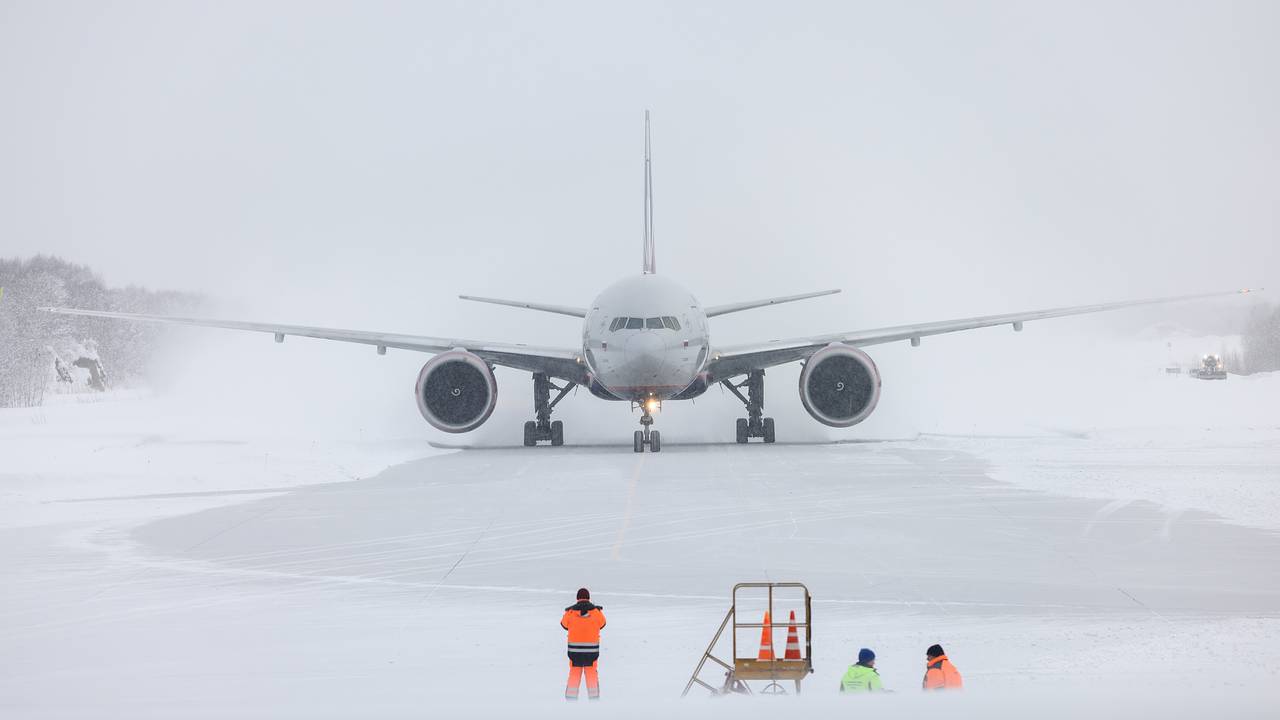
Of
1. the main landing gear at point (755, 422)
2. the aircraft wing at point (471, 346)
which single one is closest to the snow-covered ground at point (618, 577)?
the aircraft wing at point (471, 346)

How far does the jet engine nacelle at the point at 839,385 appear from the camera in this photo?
102 feet

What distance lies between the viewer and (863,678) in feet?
25.5

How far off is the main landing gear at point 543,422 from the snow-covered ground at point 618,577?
5856mm

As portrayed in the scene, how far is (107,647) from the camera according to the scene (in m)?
9.77

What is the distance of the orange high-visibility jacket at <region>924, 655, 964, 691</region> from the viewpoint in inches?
310

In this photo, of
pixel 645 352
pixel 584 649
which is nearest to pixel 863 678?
Answer: pixel 584 649

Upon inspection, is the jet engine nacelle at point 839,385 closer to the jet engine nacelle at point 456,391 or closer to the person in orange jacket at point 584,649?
the jet engine nacelle at point 456,391

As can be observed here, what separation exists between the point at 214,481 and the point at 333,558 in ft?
33.0

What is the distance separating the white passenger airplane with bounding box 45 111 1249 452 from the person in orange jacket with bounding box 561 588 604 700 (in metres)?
19.9

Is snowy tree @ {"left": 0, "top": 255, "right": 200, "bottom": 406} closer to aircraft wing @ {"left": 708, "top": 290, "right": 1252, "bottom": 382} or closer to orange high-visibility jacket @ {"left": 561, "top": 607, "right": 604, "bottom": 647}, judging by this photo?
aircraft wing @ {"left": 708, "top": 290, "right": 1252, "bottom": 382}

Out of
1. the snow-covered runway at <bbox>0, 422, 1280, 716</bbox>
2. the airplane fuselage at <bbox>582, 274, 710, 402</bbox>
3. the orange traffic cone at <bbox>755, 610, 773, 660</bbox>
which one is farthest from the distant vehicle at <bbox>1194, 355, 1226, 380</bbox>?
the orange traffic cone at <bbox>755, 610, 773, 660</bbox>

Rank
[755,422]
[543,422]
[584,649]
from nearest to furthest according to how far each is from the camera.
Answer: [584,649] → [543,422] → [755,422]

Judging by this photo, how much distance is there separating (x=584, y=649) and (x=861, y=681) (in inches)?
73.3

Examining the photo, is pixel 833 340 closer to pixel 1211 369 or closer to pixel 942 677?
pixel 942 677
